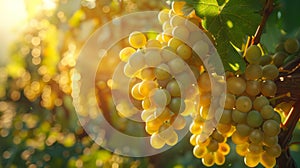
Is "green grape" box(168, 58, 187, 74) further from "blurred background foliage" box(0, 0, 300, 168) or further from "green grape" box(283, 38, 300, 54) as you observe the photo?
"blurred background foliage" box(0, 0, 300, 168)

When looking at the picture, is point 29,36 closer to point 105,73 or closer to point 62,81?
point 62,81

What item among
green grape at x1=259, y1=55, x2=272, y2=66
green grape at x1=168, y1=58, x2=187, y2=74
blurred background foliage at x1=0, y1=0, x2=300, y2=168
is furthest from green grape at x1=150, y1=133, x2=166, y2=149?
blurred background foliage at x1=0, y1=0, x2=300, y2=168

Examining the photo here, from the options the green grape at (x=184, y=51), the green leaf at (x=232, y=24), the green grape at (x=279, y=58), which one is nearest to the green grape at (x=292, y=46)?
the green grape at (x=279, y=58)

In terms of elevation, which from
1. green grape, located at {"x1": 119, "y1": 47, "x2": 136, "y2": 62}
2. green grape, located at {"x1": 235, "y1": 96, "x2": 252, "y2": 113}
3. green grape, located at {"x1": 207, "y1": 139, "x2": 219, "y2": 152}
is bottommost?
green grape, located at {"x1": 207, "y1": 139, "x2": 219, "y2": 152}

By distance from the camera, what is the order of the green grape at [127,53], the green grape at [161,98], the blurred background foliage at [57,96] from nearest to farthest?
1. the green grape at [161,98]
2. the green grape at [127,53]
3. the blurred background foliage at [57,96]

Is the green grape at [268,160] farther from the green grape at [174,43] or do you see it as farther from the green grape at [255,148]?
the green grape at [174,43]

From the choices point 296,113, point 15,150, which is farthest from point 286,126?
point 15,150
